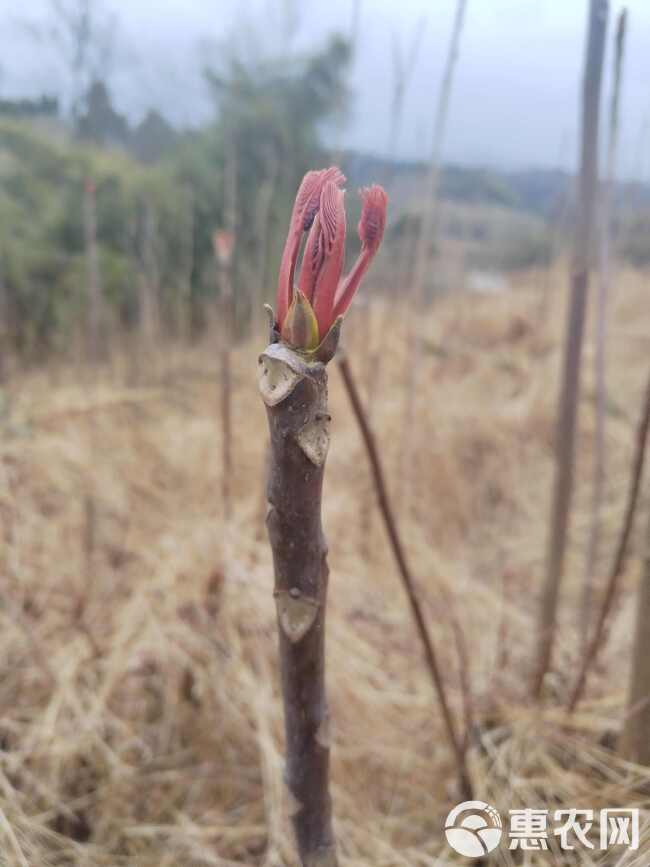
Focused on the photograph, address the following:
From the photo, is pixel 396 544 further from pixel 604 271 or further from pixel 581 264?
pixel 604 271

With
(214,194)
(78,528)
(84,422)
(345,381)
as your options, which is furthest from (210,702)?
(214,194)

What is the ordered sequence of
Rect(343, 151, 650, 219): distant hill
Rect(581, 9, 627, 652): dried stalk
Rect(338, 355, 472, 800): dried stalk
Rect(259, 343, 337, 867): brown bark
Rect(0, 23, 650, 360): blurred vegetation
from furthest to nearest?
Rect(0, 23, 650, 360): blurred vegetation
Rect(343, 151, 650, 219): distant hill
Rect(581, 9, 627, 652): dried stalk
Rect(338, 355, 472, 800): dried stalk
Rect(259, 343, 337, 867): brown bark

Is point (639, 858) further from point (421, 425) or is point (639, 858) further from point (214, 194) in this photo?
point (214, 194)

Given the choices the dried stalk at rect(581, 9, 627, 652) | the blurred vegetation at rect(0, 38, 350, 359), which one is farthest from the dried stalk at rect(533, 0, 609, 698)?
the blurred vegetation at rect(0, 38, 350, 359)

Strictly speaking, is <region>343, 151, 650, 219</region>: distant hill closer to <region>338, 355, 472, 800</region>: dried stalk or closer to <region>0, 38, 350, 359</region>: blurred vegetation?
<region>0, 38, 350, 359</region>: blurred vegetation

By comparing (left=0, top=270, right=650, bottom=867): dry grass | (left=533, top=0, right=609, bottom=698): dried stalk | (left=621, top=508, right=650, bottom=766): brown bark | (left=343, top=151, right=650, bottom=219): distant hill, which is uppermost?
(left=343, top=151, right=650, bottom=219): distant hill

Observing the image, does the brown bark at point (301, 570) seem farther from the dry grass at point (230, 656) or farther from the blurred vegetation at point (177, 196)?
the blurred vegetation at point (177, 196)

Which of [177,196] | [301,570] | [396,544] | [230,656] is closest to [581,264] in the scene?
[396,544]
